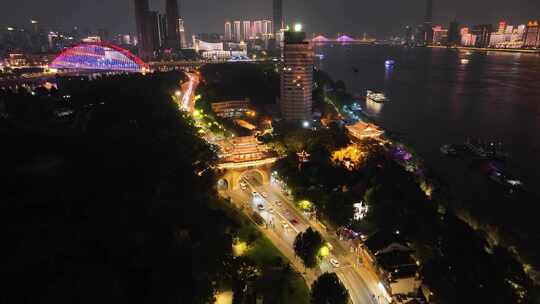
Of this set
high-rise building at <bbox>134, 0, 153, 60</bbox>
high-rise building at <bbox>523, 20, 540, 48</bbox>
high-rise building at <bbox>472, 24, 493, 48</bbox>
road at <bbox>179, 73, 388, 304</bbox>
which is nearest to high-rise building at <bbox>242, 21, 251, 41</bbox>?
high-rise building at <bbox>134, 0, 153, 60</bbox>

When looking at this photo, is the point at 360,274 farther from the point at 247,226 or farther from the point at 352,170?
the point at 352,170

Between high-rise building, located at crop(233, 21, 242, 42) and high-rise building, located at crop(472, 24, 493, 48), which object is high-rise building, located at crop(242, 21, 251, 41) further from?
high-rise building, located at crop(472, 24, 493, 48)

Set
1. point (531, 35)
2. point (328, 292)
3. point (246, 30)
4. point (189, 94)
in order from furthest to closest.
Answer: point (246, 30) < point (531, 35) < point (189, 94) < point (328, 292)

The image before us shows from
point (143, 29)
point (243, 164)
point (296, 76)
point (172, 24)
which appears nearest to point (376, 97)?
point (296, 76)

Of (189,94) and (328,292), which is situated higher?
(189,94)

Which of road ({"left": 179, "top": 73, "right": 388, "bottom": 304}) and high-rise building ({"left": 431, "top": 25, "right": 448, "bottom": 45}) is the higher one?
high-rise building ({"left": 431, "top": 25, "right": 448, "bottom": 45})

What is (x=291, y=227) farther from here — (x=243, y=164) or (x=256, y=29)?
(x=256, y=29)
